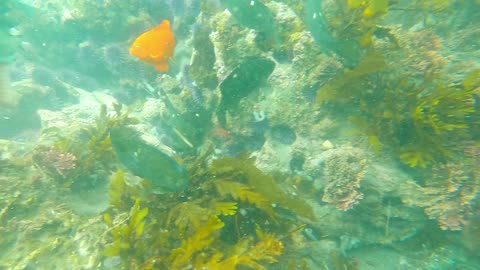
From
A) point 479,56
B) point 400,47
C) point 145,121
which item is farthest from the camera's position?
point 145,121

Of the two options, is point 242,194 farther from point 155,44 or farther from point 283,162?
point 155,44

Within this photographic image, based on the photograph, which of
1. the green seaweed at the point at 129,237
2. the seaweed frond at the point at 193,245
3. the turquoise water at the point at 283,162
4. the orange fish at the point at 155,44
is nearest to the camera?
the seaweed frond at the point at 193,245

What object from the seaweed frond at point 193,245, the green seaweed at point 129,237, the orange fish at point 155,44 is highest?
the orange fish at point 155,44

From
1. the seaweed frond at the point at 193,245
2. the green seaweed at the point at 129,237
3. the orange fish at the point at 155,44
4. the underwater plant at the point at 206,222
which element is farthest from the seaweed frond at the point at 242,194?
the orange fish at the point at 155,44

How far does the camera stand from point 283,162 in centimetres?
456

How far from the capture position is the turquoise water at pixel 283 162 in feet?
9.67

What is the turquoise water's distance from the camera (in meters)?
2.95

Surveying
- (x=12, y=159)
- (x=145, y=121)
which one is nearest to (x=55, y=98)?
(x=145, y=121)

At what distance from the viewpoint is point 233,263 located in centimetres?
243

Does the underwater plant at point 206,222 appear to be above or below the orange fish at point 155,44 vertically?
below

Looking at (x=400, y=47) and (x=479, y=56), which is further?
(x=479, y=56)

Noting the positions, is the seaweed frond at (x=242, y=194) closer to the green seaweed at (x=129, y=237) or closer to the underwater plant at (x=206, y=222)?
the underwater plant at (x=206, y=222)

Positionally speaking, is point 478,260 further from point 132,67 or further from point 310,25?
point 132,67

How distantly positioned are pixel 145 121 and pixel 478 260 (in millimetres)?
6999
